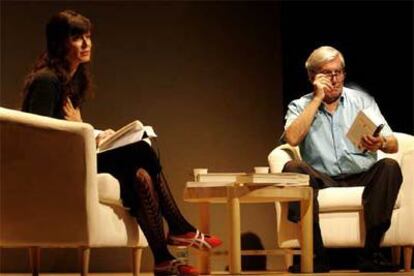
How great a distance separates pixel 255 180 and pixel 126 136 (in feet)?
2.12

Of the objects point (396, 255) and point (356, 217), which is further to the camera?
point (396, 255)

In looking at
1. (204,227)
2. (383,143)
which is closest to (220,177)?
(204,227)

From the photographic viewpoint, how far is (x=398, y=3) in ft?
16.3

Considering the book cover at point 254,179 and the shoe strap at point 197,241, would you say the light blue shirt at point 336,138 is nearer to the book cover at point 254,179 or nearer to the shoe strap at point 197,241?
the book cover at point 254,179

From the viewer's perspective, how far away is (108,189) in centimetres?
306

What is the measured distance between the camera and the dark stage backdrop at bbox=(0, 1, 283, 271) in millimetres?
4891

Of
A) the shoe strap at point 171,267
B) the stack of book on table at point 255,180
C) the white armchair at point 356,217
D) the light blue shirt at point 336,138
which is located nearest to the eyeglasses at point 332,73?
the light blue shirt at point 336,138

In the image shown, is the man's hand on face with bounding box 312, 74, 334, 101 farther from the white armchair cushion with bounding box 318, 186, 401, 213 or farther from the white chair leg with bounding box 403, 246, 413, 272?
the white chair leg with bounding box 403, 246, 413, 272

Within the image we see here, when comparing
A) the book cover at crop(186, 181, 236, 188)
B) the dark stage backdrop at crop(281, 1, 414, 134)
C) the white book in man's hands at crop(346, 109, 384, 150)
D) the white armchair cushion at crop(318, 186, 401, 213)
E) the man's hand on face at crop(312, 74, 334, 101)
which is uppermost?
the dark stage backdrop at crop(281, 1, 414, 134)

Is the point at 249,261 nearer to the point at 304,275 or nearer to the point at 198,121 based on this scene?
the point at 198,121

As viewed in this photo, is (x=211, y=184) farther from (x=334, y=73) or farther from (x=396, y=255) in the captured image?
(x=396, y=255)

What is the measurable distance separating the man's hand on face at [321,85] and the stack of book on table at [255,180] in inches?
22.1

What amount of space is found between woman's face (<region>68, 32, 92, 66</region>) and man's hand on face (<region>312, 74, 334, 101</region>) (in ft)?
4.16

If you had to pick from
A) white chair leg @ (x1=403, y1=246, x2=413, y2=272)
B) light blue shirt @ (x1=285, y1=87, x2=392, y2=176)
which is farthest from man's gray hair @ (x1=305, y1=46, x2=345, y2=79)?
white chair leg @ (x1=403, y1=246, x2=413, y2=272)
